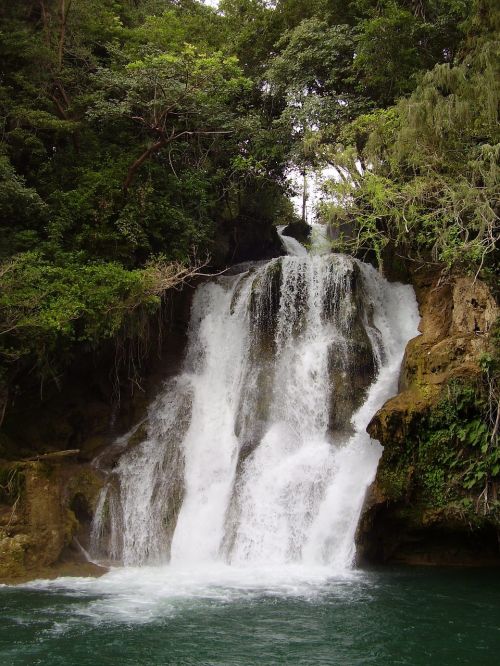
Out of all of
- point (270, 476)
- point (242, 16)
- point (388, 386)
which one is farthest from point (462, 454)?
point (242, 16)

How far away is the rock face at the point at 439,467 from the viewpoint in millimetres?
11023

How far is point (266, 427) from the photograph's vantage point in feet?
45.3

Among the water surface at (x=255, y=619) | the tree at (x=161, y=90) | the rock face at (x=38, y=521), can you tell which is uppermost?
the tree at (x=161, y=90)

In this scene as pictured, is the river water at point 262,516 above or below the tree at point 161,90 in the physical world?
below

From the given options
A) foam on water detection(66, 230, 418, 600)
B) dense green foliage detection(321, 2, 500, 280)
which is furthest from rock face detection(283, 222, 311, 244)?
dense green foliage detection(321, 2, 500, 280)

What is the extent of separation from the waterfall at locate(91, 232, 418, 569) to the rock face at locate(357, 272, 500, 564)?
0.75 meters

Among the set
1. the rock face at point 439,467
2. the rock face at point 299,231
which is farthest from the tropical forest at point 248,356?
the rock face at point 299,231

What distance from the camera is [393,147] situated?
537 inches

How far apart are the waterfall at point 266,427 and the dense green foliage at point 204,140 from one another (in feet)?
6.11

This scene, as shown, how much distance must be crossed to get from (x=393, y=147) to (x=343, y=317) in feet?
13.6

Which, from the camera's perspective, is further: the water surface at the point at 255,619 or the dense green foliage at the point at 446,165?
the dense green foliage at the point at 446,165

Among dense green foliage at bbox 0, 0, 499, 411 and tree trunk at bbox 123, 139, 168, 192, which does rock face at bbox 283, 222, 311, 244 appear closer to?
dense green foliage at bbox 0, 0, 499, 411

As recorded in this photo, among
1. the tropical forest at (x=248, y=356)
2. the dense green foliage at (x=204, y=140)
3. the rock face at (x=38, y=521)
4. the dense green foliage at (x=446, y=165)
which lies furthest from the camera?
the dense green foliage at (x=204, y=140)

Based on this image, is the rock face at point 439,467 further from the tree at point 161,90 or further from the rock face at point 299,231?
the rock face at point 299,231
